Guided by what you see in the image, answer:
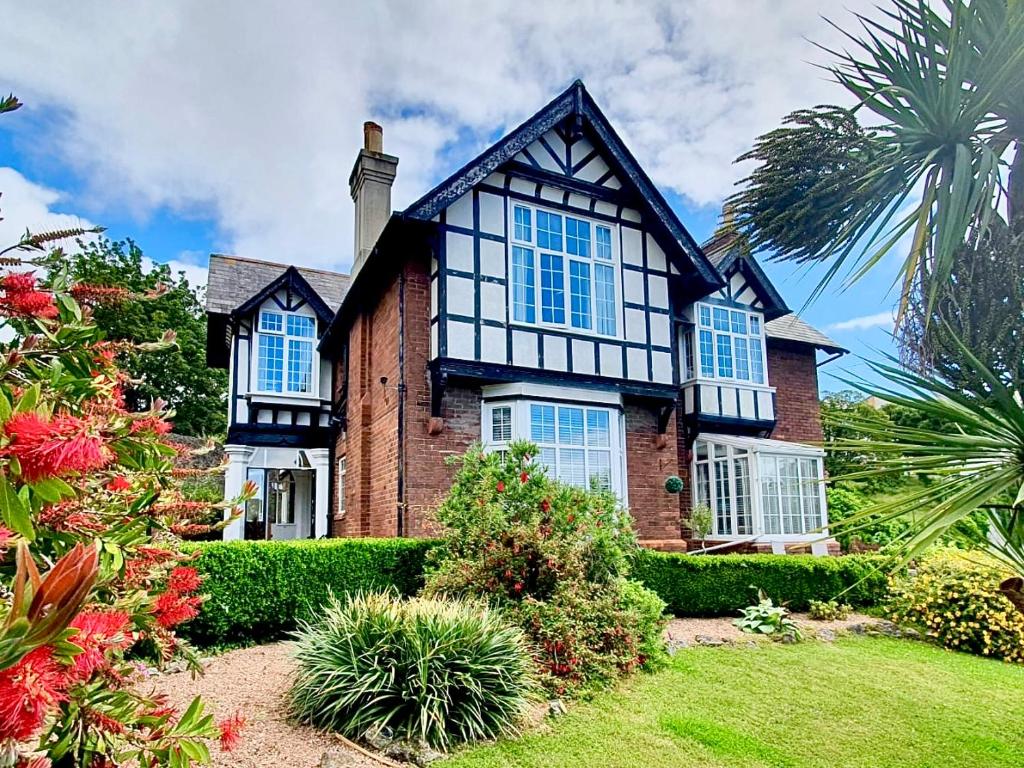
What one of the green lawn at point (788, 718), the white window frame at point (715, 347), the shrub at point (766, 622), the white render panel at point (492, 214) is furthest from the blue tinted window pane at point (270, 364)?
the green lawn at point (788, 718)

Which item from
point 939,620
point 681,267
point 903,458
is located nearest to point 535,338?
point 681,267

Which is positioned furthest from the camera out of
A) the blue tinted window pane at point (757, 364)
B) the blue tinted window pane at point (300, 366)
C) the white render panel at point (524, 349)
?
the blue tinted window pane at point (300, 366)

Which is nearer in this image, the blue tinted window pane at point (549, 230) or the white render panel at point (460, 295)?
the white render panel at point (460, 295)

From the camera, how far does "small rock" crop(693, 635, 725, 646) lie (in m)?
8.53

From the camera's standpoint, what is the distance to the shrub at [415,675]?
5.16 metres

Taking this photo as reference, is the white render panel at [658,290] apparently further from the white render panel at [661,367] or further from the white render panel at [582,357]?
the white render panel at [582,357]

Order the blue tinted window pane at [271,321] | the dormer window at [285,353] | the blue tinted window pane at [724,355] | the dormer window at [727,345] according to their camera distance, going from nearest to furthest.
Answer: the dormer window at [727,345]
the blue tinted window pane at [724,355]
the dormer window at [285,353]
the blue tinted window pane at [271,321]

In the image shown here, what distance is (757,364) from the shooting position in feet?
53.3

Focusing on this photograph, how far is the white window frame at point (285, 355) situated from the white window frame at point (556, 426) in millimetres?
7096

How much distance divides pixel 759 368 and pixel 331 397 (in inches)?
434

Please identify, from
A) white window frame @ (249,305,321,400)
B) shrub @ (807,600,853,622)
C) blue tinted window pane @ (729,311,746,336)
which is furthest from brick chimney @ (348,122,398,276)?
shrub @ (807,600,853,622)

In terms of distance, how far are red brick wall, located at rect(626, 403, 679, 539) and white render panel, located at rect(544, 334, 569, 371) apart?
1.92 metres

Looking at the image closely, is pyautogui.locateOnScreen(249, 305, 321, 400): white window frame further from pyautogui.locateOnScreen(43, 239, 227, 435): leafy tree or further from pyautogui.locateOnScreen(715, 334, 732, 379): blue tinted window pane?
pyautogui.locateOnScreen(43, 239, 227, 435): leafy tree

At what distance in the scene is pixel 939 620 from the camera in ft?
31.8
